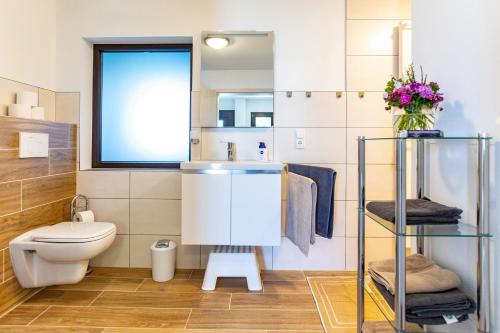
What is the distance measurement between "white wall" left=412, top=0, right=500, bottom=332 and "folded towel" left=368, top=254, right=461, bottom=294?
0.21 feet

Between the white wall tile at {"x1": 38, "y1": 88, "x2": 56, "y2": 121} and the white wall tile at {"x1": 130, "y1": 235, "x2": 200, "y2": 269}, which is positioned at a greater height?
the white wall tile at {"x1": 38, "y1": 88, "x2": 56, "y2": 121}

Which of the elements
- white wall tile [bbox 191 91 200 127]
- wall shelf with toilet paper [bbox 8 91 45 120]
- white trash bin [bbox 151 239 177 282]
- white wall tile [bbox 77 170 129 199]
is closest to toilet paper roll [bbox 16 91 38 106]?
wall shelf with toilet paper [bbox 8 91 45 120]

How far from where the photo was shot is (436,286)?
3.56 ft

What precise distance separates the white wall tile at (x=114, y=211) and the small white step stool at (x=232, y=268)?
760mm

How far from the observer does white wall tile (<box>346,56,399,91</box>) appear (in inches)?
87.8

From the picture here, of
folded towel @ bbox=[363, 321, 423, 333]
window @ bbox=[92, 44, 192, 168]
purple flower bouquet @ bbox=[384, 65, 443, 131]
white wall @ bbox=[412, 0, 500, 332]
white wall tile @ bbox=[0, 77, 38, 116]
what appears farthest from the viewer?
window @ bbox=[92, 44, 192, 168]

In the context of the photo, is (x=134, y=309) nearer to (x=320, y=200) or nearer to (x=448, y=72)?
(x=320, y=200)

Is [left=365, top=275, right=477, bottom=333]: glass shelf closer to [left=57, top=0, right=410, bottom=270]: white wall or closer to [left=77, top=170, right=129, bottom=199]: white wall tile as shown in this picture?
[left=57, top=0, right=410, bottom=270]: white wall

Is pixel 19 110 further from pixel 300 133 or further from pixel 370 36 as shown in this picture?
pixel 370 36

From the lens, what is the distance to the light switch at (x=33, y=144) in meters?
1.77

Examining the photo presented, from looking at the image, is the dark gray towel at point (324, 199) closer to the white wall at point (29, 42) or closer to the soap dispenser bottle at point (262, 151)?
the soap dispenser bottle at point (262, 151)

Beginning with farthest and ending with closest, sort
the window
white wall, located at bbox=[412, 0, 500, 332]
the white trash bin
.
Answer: the window, the white trash bin, white wall, located at bbox=[412, 0, 500, 332]

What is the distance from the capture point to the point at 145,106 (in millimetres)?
2479

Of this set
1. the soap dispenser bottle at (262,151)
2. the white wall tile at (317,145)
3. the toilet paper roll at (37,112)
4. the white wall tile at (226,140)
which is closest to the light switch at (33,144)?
the toilet paper roll at (37,112)
